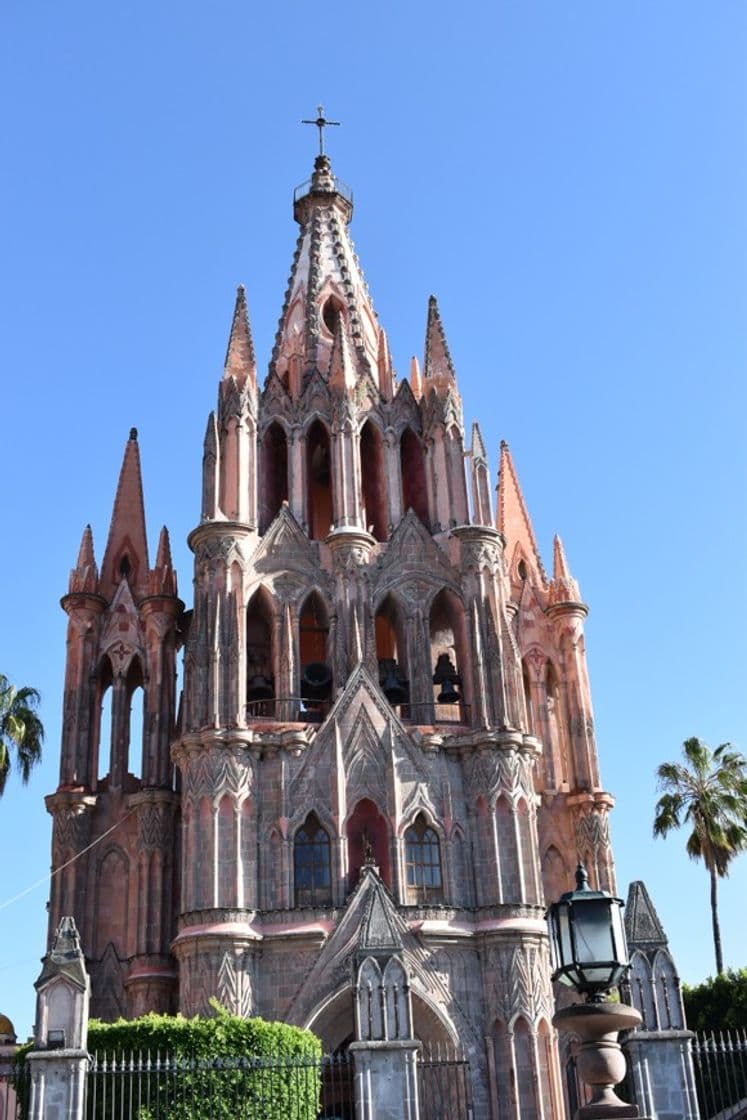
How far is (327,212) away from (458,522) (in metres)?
16.5

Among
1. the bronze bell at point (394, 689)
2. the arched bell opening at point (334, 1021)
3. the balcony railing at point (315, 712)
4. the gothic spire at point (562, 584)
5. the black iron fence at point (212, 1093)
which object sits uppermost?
the gothic spire at point (562, 584)

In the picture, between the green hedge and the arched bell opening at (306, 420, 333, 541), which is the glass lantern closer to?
the green hedge

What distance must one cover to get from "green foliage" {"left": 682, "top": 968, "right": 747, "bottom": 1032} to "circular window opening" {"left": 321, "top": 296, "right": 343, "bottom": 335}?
2490 centimetres

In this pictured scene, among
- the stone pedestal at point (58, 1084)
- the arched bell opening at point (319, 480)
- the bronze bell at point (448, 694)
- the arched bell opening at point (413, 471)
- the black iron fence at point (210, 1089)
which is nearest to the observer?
the stone pedestal at point (58, 1084)

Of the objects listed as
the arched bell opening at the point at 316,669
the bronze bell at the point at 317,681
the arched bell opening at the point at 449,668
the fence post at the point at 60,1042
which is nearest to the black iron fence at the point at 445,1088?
the arched bell opening at the point at 449,668

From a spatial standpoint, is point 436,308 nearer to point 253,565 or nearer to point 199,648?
point 253,565

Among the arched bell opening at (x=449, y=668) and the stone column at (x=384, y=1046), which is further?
the arched bell opening at (x=449, y=668)

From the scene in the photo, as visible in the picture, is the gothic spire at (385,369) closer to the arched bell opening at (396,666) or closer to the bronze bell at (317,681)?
the arched bell opening at (396,666)

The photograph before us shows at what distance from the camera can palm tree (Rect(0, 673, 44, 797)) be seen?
36.8 meters

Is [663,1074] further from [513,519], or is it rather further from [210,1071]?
[513,519]

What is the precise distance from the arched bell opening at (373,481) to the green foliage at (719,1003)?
1581 cm

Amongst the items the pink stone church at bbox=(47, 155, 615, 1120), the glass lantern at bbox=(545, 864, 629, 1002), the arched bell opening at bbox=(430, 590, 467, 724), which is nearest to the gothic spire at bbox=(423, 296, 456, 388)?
the pink stone church at bbox=(47, 155, 615, 1120)

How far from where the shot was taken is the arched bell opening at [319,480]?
4225 centimetres

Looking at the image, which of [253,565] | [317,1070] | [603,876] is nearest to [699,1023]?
[603,876]
